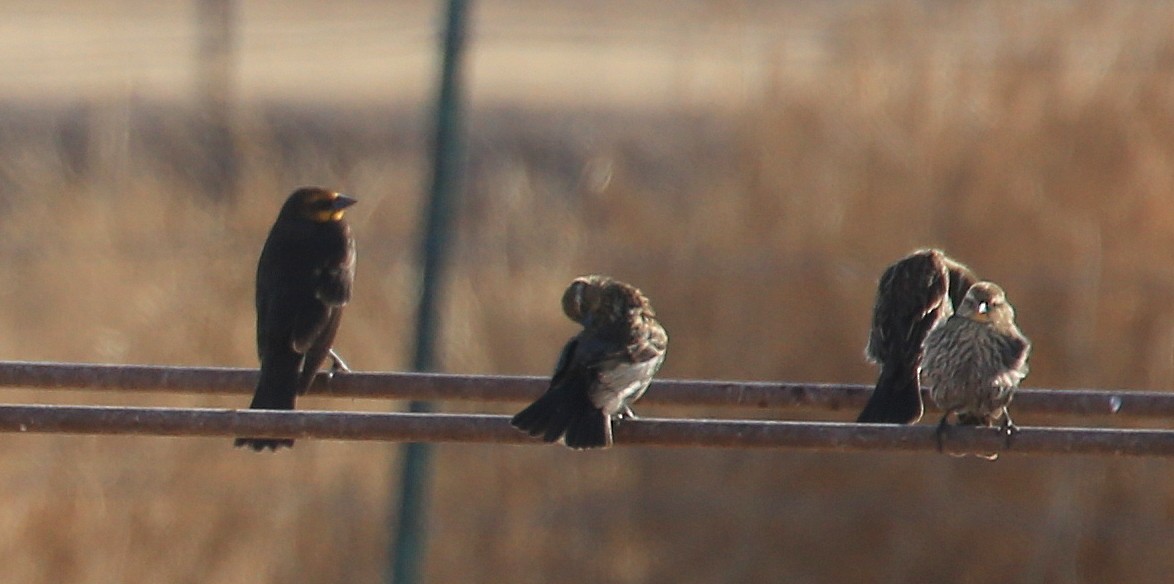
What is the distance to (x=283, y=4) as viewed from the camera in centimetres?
3197

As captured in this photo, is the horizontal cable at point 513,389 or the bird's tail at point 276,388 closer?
the horizontal cable at point 513,389

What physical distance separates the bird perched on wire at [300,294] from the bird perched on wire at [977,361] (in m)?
1.98

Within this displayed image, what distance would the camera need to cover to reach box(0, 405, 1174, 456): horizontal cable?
4.31 m

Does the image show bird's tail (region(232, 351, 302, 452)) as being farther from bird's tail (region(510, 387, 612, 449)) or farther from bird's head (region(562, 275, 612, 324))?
bird's tail (region(510, 387, 612, 449))

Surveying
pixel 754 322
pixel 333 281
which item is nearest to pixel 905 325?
pixel 333 281

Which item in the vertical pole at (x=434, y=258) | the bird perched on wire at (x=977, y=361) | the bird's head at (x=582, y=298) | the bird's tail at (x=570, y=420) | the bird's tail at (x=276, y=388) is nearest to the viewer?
the bird's tail at (x=570, y=420)

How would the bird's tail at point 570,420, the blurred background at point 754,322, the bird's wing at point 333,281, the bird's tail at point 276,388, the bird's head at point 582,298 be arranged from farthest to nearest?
the blurred background at point 754,322 < the bird's wing at point 333,281 < the bird's tail at point 276,388 < the bird's head at point 582,298 < the bird's tail at point 570,420

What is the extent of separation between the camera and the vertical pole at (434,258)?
751 cm

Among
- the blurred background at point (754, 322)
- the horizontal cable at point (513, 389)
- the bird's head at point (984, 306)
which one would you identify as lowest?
the blurred background at point (754, 322)

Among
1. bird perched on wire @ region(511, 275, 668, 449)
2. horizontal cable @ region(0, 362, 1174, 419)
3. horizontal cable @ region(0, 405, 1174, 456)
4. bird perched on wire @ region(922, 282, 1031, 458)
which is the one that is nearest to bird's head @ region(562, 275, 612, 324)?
bird perched on wire @ region(511, 275, 668, 449)

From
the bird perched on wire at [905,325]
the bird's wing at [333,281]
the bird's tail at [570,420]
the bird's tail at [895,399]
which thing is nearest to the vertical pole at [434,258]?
the bird's wing at [333,281]

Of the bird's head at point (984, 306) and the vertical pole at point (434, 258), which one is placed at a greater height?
the bird's head at point (984, 306)

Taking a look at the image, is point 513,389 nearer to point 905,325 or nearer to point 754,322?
point 905,325

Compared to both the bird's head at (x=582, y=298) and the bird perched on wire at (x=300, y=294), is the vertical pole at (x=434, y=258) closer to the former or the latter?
the bird perched on wire at (x=300, y=294)
